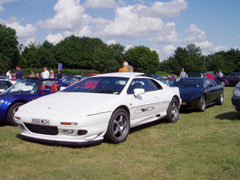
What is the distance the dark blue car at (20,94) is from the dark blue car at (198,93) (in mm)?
4340

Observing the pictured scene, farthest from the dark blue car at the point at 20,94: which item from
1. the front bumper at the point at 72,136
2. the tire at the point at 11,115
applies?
the front bumper at the point at 72,136

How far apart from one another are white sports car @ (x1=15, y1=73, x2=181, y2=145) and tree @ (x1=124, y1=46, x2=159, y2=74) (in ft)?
252

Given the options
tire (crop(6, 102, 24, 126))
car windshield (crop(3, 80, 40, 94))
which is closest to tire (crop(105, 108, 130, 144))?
tire (crop(6, 102, 24, 126))

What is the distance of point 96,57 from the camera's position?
78375mm

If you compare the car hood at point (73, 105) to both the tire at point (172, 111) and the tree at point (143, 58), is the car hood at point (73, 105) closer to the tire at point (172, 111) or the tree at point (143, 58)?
the tire at point (172, 111)

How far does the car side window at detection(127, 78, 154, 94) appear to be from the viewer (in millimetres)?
6174

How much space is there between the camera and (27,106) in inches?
215

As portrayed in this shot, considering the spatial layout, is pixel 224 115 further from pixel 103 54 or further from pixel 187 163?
pixel 103 54

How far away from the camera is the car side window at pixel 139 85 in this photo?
617cm

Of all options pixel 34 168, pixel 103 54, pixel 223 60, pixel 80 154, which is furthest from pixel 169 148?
pixel 223 60

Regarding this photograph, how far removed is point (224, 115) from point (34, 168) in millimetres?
6796

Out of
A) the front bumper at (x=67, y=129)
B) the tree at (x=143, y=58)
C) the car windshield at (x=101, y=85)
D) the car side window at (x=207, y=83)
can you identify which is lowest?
the front bumper at (x=67, y=129)

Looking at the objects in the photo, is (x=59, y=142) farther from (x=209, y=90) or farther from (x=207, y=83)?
(x=207, y=83)

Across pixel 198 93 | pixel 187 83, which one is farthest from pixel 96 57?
pixel 198 93
